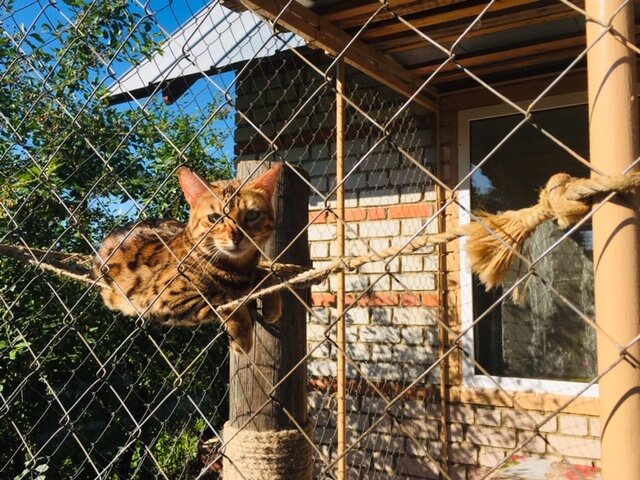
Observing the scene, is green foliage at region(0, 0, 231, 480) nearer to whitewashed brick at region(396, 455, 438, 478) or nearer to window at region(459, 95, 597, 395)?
whitewashed brick at region(396, 455, 438, 478)

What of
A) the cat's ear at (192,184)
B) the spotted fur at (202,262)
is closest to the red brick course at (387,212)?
the spotted fur at (202,262)

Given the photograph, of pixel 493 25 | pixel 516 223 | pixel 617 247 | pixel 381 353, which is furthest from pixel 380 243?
pixel 617 247

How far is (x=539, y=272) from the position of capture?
3520mm

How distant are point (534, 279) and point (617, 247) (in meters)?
2.84

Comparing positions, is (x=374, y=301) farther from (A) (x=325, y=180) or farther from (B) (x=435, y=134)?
(B) (x=435, y=134)

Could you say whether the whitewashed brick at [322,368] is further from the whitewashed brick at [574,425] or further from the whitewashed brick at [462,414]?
the whitewashed brick at [574,425]

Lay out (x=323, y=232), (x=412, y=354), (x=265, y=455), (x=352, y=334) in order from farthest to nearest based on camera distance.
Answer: (x=323, y=232), (x=352, y=334), (x=412, y=354), (x=265, y=455)

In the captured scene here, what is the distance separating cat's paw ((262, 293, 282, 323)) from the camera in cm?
161

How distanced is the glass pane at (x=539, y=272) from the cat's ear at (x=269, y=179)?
210 cm

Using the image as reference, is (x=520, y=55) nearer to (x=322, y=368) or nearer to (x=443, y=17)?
(x=443, y=17)

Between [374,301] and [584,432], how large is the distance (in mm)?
1564

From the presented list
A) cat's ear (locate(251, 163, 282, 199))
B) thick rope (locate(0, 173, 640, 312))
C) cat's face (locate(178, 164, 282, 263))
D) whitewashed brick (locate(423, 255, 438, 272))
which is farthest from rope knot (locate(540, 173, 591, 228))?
whitewashed brick (locate(423, 255, 438, 272))

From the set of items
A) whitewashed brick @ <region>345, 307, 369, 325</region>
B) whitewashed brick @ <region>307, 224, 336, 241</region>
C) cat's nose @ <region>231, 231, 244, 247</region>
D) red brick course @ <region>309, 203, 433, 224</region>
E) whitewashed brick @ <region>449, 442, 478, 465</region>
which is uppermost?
red brick course @ <region>309, 203, 433, 224</region>

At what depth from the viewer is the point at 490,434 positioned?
371cm
